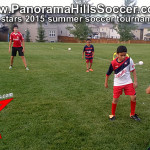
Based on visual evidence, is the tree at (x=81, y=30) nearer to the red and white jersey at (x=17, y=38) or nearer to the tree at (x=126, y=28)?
the tree at (x=126, y=28)

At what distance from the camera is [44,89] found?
729 cm

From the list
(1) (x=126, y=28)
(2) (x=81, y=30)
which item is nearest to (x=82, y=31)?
(2) (x=81, y=30)

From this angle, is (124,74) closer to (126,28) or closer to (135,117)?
(135,117)

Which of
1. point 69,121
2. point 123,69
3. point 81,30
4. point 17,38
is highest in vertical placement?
point 81,30

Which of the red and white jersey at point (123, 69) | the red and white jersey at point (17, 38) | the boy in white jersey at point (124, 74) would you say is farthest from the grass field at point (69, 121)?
the red and white jersey at point (17, 38)

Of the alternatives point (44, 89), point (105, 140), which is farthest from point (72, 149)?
point (44, 89)

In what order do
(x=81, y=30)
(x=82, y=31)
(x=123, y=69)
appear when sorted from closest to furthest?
(x=123, y=69) → (x=81, y=30) → (x=82, y=31)

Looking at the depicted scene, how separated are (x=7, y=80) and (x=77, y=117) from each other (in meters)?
4.60

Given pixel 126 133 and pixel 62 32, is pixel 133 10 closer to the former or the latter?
pixel 62 32

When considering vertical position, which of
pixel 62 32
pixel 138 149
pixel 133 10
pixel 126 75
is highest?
pixel 133 10

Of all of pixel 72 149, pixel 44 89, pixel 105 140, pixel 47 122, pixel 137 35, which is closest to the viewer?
pixel 72 149

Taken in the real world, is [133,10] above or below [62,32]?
above

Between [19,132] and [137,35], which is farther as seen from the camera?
[137,35]

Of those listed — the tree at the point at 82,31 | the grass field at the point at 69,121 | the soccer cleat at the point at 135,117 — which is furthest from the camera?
the tree at the point at 82,31
